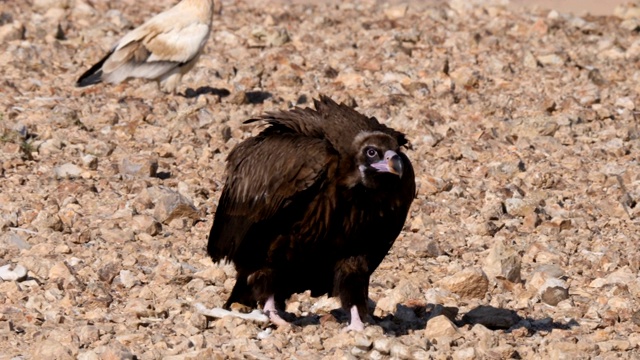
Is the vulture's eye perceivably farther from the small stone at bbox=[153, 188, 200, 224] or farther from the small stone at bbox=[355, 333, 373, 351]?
the small stone at bbox=[153, 188, 200, 224]

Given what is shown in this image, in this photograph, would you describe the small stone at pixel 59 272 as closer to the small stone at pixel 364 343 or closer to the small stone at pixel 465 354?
the small stone at pixel 364 343

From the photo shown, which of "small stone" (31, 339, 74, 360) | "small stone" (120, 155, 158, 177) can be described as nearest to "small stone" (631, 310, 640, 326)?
"small stone" (31, 339, 74, 360)

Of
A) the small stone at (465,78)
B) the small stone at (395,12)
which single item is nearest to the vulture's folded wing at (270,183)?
the small stone at (465,78)

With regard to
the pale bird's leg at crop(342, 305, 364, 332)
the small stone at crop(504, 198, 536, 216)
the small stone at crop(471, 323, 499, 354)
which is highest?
the small stone at crop(504, 198, 536, 216)

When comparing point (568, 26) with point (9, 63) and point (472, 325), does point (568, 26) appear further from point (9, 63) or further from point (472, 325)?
point (472, 325)

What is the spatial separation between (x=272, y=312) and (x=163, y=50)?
21.4 feet

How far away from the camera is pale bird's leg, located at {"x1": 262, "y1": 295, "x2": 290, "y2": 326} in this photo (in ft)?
25.7

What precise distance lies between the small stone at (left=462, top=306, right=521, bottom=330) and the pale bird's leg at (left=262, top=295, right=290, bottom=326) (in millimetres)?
1161

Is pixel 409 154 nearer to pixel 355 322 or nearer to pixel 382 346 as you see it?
pixel 355 322

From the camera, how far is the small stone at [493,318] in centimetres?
827

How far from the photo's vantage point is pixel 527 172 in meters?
11.6

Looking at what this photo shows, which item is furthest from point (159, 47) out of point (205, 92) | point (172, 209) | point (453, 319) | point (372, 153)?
point (372, 153)

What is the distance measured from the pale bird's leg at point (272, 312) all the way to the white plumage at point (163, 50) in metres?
5.94

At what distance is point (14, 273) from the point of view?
8484mm
